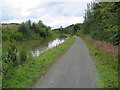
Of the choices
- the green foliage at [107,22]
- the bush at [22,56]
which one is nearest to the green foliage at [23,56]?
the bush at [22,56]

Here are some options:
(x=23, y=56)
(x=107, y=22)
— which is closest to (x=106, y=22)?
(x=107, y=22)

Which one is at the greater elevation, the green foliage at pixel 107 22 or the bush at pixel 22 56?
the green foliage at pixel 107 22

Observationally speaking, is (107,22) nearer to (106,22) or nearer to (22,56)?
(106,22)

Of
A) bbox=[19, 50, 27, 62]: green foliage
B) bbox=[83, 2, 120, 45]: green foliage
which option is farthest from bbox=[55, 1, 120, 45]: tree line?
bbox=[19, 50, 27, 62]: green foliage

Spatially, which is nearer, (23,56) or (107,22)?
(23,56)

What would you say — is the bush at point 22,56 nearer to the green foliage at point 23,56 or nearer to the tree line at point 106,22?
the green foliage at point 23,56

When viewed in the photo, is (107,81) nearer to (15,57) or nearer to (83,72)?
(83,72)

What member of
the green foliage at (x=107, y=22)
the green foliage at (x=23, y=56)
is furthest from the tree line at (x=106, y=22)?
the green foliage at (x=23, y=56)

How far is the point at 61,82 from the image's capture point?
19.3 ft

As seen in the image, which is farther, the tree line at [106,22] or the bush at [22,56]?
the bush at [22,56]

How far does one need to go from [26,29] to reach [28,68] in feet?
121

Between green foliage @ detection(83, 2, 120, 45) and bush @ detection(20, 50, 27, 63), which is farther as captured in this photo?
bush @ detection(20, 50, 27, 63)

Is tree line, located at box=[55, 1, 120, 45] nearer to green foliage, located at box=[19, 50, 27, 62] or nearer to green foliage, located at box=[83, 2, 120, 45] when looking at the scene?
green foliage, located at box=[83, 2, 120, 45]

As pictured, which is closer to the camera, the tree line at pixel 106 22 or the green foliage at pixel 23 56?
the tree line at pixel 106 22
